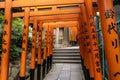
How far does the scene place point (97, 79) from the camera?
5.61m

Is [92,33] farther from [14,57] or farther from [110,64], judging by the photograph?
[14,57]

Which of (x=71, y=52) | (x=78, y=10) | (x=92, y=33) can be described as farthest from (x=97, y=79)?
(x=71, y=52)

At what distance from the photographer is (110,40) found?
2691mm

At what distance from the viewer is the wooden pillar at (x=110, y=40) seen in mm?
2596

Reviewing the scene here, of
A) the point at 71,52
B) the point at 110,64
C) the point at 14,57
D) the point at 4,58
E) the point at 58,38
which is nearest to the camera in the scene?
the point at 110,64

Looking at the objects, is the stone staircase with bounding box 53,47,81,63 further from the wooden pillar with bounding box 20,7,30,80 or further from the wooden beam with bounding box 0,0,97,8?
the wooden beam with bounding box 0,0,97,8

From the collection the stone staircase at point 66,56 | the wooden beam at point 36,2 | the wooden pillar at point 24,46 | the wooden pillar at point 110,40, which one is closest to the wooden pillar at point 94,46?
the wooden beam at point 36,2

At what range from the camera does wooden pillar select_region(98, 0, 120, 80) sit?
260 centimetres

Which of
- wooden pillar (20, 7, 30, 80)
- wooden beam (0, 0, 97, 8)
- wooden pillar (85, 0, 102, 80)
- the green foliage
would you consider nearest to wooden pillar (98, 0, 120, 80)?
wooden pillar (85, 0, 102, 80)

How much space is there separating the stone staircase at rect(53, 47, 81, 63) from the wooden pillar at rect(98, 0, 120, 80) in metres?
14.3

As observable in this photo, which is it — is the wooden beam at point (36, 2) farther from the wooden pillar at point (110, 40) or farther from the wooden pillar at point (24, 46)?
the wooden pillar at point (110, 40)

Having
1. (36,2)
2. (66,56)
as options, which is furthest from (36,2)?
(66,56)

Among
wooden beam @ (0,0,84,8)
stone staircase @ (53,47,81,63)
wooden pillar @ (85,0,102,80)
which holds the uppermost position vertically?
wooden beam @ (0,0,84,8)

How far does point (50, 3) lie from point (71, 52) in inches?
500
